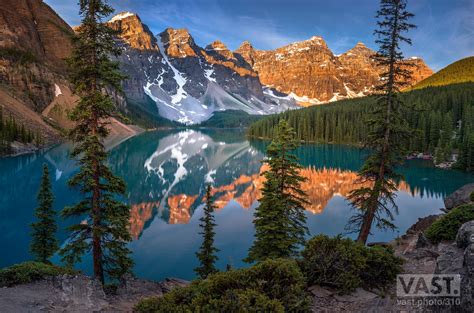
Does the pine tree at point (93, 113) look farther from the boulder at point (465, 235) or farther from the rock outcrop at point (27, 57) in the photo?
the rock outcrop at point (27, 57)

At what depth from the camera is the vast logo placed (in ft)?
19.9

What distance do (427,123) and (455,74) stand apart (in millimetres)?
103607

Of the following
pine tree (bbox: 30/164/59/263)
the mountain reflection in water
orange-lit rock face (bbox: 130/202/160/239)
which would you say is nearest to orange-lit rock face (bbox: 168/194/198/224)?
the mountain reflection in water

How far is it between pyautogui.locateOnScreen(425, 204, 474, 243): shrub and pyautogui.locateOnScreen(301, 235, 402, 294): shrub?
580cm

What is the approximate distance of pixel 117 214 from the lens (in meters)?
14.5

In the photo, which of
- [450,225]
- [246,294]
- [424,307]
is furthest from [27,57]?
[424,307]

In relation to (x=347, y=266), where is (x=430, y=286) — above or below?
above

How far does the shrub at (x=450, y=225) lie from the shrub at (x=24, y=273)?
50.7 ft

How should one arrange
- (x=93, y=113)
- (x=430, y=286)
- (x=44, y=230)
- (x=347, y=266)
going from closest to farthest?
(x=430, y=286) → (x=347, y=266) → (x=93, y=113) → (x=44, y=230)

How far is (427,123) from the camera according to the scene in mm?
99000

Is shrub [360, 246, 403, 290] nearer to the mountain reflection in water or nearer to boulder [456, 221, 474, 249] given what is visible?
boulder [456, 221, 474, 249]

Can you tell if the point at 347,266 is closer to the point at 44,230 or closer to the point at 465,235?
the point at 465,235

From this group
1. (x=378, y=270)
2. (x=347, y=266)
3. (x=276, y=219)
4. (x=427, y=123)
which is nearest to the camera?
(x=347, y=266)

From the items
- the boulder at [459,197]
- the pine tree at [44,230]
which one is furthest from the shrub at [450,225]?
the pine tree at [44,230]
